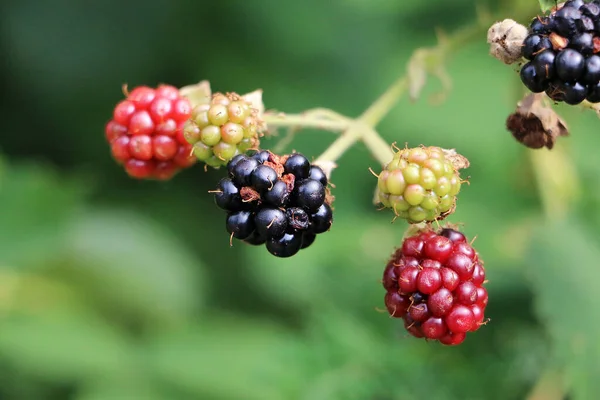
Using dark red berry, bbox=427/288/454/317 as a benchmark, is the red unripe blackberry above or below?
above

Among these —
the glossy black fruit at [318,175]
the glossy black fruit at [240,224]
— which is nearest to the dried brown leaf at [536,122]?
the glossy black fruit at [318,175]

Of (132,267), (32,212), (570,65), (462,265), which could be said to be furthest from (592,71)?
(132,267)

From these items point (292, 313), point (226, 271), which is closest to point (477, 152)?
point (292, 313)

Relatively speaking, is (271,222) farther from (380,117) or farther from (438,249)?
(380,117)

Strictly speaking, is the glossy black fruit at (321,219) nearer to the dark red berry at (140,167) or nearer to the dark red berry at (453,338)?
the dark red berry at (453,338)

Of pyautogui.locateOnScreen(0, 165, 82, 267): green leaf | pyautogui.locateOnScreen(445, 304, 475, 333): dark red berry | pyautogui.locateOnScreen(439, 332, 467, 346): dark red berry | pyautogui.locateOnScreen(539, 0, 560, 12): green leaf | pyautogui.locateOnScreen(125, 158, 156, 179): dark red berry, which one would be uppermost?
pyautogui.locateOnScreen(0, 165, 82, 267): green leaf

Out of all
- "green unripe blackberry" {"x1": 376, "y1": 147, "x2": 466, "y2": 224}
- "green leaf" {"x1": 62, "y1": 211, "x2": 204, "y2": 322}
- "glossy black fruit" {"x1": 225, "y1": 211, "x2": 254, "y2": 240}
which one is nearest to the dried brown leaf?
"green unripe blackberry" {"x1": 376, "y1": 147, "x2": 466, "y2": 224}

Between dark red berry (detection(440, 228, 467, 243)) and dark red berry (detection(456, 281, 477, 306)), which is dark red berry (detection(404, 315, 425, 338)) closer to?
dark red berry (detection(456, 281, 477, 306))
